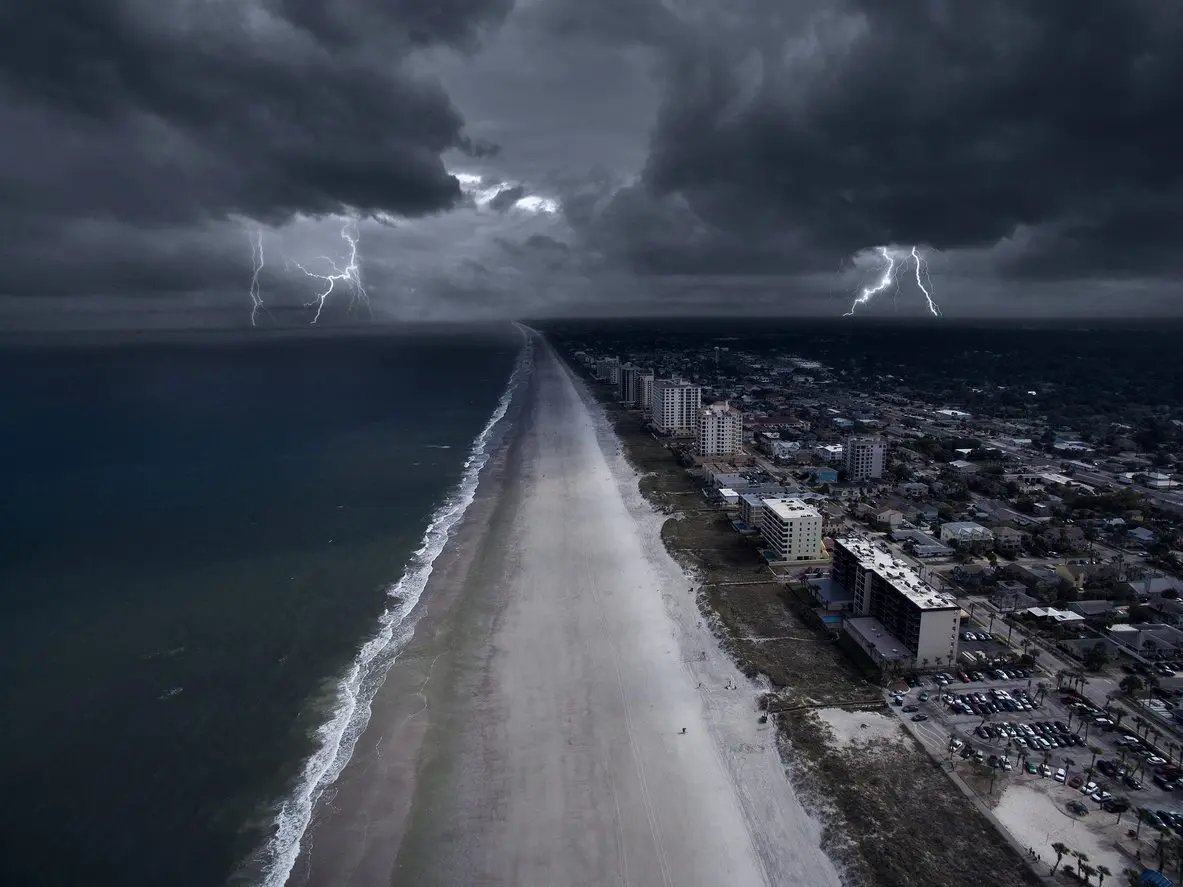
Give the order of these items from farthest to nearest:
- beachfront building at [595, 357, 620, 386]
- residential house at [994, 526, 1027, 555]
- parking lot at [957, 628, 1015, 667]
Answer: beachfront building at [595, 357, 620, 386]
residential house at [994, 526, 1027, 555]
parking lot at [957, 628, 1015, 667]

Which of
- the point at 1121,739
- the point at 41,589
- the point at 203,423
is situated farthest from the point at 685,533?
the point at 203,423

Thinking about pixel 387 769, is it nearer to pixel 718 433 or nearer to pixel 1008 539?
pixel 1008 539

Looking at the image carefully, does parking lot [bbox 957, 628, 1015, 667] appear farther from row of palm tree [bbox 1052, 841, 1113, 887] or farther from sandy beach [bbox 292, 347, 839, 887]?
sandy beach [bbox 292, 347, 839, 887]

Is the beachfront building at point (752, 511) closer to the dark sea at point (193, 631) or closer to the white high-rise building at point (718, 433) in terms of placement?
the white high-rise building at point (718, 433)

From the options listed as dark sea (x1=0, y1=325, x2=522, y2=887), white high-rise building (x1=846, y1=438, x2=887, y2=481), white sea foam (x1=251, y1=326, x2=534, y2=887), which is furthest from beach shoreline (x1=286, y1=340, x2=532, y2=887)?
white high-rise building (x1=846, y1=438, x2=887, y2=481)

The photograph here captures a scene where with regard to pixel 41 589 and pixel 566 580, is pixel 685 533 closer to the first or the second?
pixel 566 580

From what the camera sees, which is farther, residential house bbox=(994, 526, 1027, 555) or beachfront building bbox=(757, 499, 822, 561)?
residential house bbox=(994, 526, 1027, 555)

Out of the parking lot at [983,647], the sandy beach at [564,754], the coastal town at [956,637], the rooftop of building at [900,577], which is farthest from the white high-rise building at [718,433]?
the parking lot at [983,647]
